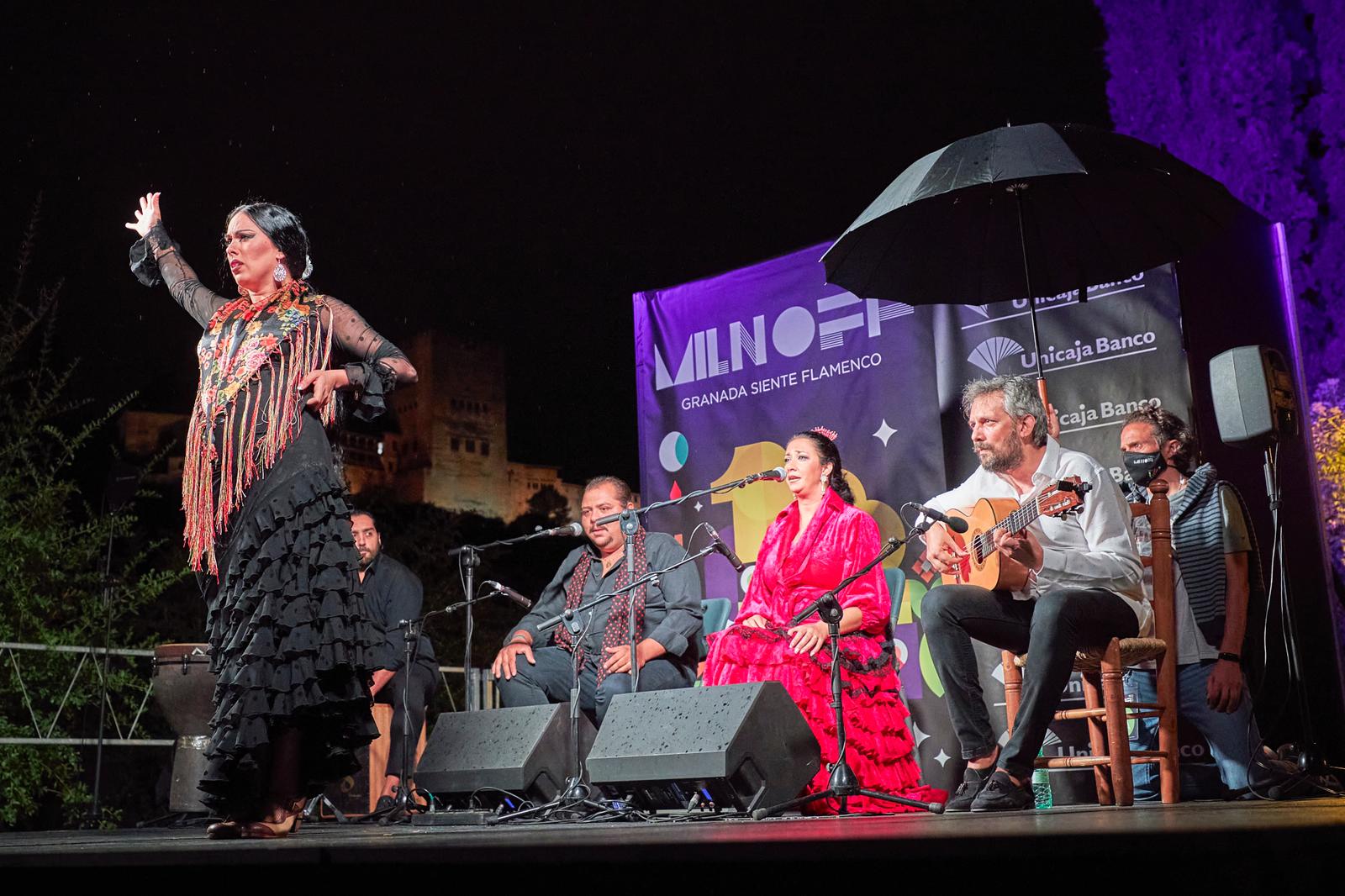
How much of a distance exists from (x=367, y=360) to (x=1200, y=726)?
11.0 ft

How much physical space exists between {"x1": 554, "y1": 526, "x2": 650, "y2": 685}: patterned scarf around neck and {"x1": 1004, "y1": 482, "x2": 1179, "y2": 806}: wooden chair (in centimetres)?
169

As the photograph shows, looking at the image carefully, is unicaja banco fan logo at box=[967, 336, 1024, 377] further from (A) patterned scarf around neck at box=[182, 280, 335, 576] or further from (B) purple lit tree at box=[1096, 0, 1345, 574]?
(B) purple lit tree at box=[1096, 0, 1345, 574]

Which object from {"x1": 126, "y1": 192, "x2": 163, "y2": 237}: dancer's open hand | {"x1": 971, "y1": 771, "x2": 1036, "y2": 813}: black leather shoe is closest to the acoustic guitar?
{"x1": 971, "y1": 771, "x2": 1036, "y2": 813}: black leather shoe

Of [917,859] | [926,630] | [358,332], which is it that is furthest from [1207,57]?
[917,859]

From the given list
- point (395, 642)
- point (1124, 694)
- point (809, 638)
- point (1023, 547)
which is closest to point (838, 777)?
point (1023, 547)

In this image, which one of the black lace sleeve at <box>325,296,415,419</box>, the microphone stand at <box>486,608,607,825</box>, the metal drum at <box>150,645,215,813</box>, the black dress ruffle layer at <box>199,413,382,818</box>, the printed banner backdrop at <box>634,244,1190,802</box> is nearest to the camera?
the black dress ruffle layer at <box>199,413,382,818</box>

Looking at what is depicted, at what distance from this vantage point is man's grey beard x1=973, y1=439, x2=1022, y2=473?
3889 millimetres

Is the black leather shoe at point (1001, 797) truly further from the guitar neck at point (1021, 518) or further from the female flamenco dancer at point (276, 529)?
the female flamenco dancer at point (276, 529)

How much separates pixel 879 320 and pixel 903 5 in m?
7.03

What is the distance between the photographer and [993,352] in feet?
17.5

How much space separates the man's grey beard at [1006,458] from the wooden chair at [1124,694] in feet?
1.97

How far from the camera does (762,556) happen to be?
5.04 meters

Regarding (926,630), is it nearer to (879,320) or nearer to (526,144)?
A: (879,320)

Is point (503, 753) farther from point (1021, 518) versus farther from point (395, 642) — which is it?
point (1021, 518)
